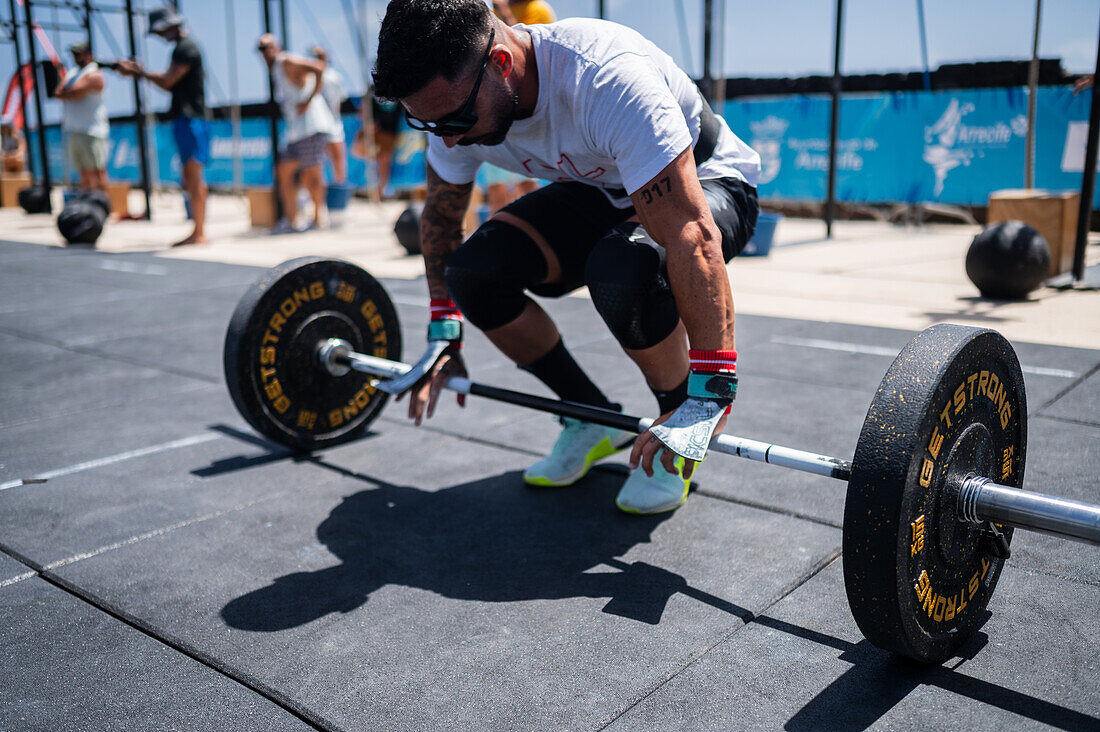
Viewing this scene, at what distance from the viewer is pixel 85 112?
904cm

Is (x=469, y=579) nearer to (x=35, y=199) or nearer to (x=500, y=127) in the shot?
(x=500, y=127)

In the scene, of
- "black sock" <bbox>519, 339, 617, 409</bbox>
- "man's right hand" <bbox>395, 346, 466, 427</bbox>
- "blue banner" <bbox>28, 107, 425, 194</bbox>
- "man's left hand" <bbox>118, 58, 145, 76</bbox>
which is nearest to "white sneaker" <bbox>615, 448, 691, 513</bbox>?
"black sock" <bbox>519, 339, 617, 409</bbox>

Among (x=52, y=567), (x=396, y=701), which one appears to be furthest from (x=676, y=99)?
(x=52, y=567)

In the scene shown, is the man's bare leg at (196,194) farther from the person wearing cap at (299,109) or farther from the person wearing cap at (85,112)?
the person wearing cap at (85,112)

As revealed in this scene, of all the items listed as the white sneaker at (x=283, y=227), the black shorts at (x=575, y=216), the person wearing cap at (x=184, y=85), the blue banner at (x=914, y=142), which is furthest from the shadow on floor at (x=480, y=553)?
the blue banner at (x=914, y=142)

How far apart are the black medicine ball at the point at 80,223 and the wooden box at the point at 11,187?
6.56 m

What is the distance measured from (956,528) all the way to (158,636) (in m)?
1.40

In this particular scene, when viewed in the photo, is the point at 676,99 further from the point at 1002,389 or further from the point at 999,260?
the point at 999,260

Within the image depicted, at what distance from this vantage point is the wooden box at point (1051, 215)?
17.2 feet

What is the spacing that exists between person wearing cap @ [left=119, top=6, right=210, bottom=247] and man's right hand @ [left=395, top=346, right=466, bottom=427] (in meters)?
Answer: 5.77

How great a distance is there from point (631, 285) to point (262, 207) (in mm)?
8250

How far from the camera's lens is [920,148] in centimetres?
877

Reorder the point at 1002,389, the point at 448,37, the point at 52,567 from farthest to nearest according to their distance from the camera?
the point at 52,567 < the point at 448,37 < the point at 1002,389

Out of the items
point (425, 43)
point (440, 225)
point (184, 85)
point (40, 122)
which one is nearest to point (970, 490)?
point (425, 43)
